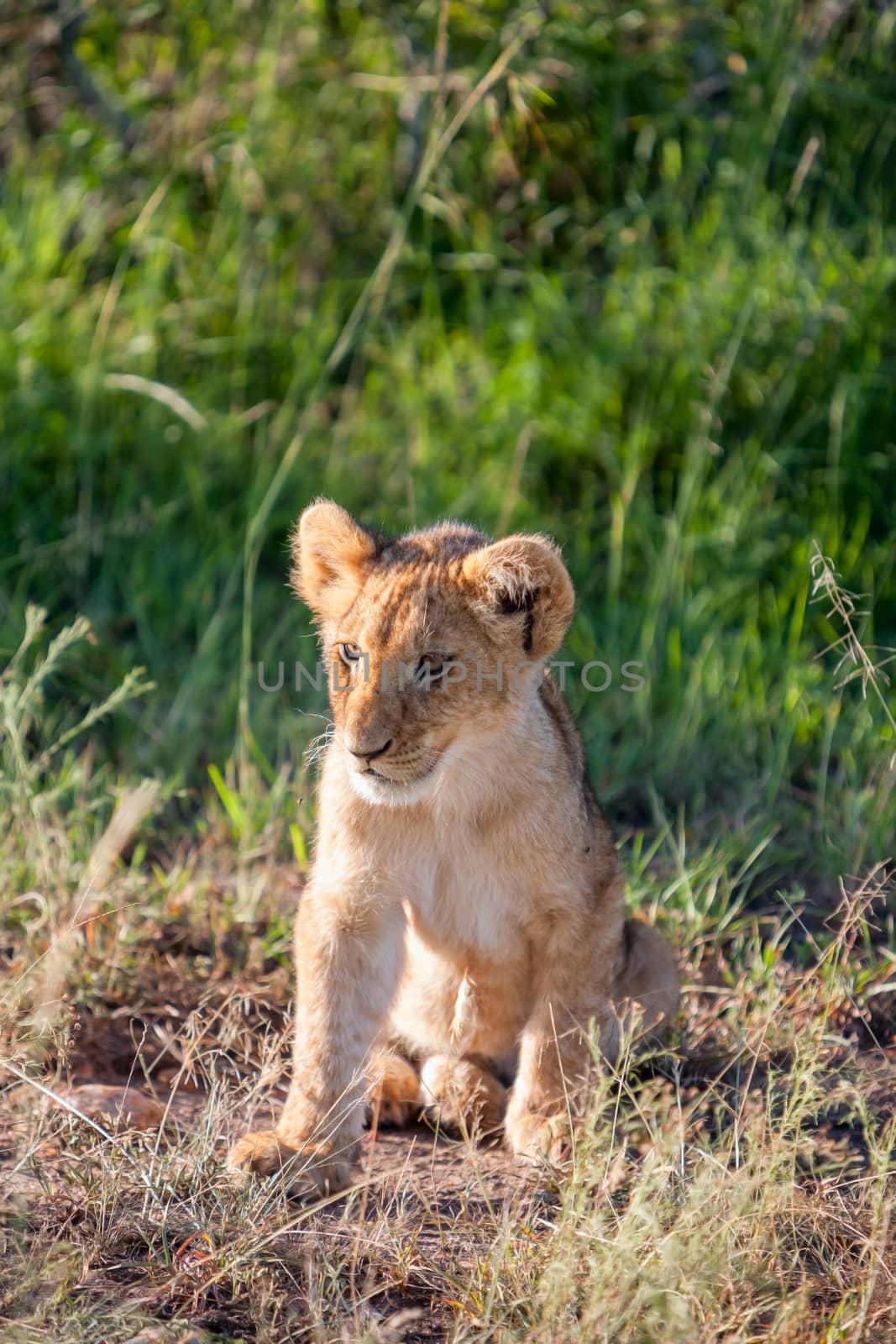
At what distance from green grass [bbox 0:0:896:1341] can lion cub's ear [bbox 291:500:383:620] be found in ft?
2.46

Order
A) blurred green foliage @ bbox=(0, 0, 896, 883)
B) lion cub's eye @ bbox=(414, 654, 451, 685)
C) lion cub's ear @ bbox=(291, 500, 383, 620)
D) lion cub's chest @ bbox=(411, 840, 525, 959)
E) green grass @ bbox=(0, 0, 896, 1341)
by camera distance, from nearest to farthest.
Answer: lion cub's eye @ bbox=(414, 654, 451, 685), lion cub's chest @ bbox=(411, 840, 525, 959), lion cub's ear @ bbox=(291, 500, 383, 620), green grass @ bbox=(0, 0, 896, 1341), blurred green foliage @ bbox=(0, 0, 896, 883)

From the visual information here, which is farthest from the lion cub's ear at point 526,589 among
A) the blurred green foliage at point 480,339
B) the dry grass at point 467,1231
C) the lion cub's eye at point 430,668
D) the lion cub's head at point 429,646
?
the blurred green foliage at point 480,339

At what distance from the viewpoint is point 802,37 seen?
270 inches

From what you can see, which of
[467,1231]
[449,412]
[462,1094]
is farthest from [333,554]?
[449,412]

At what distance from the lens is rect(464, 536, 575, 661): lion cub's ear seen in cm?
358

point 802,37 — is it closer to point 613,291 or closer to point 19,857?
point 613,291

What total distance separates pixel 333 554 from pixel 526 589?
0.54 meters

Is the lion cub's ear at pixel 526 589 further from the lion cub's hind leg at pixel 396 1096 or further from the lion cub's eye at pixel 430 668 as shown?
the lion cub's hind leg at pixel 396 1096

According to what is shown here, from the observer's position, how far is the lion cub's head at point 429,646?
351 centimetres

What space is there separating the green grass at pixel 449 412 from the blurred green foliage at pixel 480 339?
0.02m

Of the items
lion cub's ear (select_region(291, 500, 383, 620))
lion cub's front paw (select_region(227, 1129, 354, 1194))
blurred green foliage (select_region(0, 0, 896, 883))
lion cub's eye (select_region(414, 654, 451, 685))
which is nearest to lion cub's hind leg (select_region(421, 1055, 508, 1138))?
lion cub's front paw (select_region(227, 1129, 354, 1194))

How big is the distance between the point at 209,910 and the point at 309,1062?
3.52ft

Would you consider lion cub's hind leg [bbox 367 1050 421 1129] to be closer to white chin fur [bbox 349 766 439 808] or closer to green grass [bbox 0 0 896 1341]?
green grass [bbox 0 0 896 1341]

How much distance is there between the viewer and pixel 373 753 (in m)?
3.47
